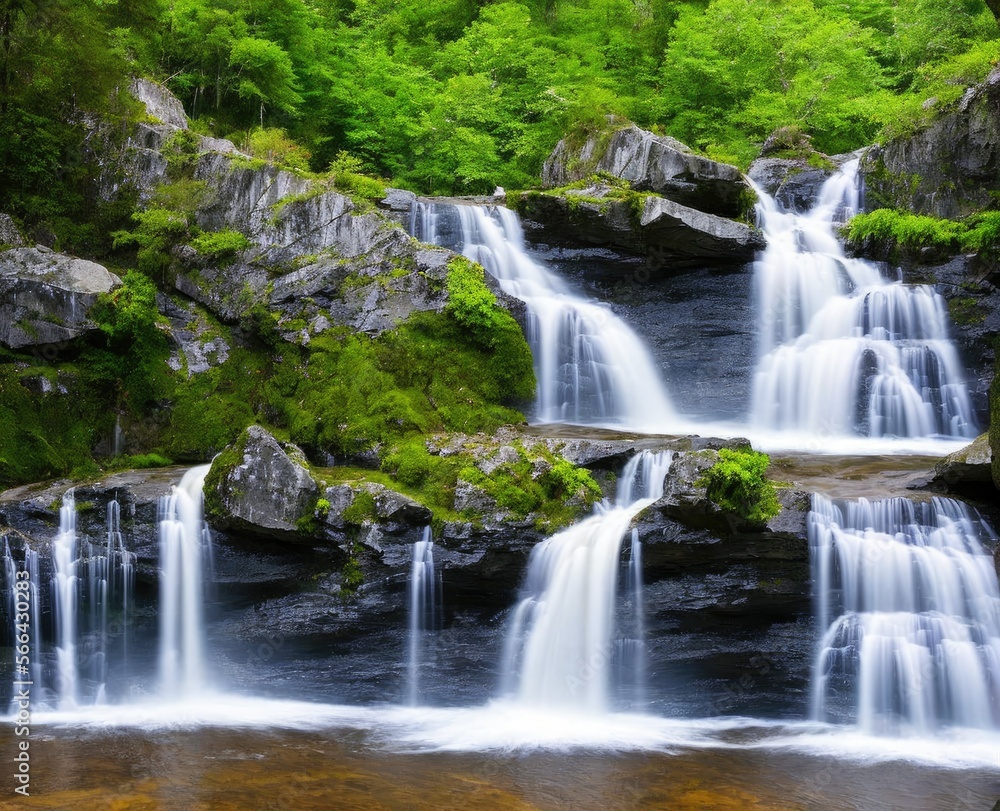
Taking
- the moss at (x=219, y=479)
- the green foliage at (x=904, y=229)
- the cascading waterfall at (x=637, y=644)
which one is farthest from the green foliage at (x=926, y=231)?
the moss at (x=219, y=479)

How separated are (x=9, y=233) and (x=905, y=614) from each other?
13083 mm

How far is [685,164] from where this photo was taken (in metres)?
15.1

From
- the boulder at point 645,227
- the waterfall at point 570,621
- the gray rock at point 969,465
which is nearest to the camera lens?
the gray rock at point 969,465

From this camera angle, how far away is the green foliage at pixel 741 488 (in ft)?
25.6

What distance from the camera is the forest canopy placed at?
18.6m

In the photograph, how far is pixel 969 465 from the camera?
8125 millimetres

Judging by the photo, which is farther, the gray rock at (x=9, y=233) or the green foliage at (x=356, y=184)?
the green foliage at (x=356, y=184)

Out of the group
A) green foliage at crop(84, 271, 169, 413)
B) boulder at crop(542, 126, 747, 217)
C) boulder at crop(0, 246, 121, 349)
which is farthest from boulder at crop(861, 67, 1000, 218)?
boulder at crop(0, 246, 121, 349)

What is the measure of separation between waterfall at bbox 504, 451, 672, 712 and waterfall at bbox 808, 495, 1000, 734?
189cm

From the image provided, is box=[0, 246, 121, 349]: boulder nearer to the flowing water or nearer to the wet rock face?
the flowing water

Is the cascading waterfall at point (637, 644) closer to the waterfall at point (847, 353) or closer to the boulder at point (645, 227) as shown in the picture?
the waterfall at point (847, 353)

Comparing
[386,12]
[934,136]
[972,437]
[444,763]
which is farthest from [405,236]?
[386,12]

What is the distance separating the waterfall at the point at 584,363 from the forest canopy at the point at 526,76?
229 inches

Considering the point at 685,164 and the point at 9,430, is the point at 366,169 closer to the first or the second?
the point at 685,164
